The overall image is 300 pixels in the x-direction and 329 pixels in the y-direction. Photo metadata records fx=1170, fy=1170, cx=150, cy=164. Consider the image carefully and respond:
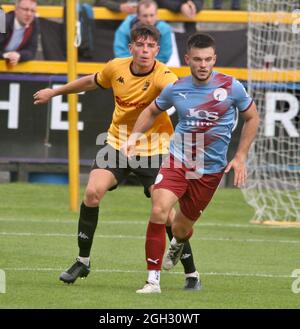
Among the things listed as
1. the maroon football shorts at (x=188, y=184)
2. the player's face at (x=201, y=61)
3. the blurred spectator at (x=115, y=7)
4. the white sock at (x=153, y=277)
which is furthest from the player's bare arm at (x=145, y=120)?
the blurred spectator at (x=115, y=7)

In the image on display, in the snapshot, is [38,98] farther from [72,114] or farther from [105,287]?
[72,114]

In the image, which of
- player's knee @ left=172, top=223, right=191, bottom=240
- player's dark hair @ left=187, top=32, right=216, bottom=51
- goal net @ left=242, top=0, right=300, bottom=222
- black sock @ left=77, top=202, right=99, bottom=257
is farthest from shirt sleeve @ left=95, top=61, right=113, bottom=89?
goal net @ left=242, top=0, right=300, bottom=222

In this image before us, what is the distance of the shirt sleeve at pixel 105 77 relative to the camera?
9.95 metres

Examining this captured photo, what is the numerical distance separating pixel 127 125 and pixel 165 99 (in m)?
0.74

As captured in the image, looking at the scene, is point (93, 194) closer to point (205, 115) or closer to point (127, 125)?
point (127, 125)

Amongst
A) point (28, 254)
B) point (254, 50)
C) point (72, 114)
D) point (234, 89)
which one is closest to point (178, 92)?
point (234, 89)

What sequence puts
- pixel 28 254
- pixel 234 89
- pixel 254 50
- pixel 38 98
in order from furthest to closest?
1. pixel 254 50
2. pixel 28 254
3. pixel 38 98
4. pixel 234 89

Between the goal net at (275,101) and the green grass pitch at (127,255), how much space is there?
1.48 feet

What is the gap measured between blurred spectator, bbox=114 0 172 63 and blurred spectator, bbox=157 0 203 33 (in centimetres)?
63

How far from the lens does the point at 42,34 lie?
16797 mm

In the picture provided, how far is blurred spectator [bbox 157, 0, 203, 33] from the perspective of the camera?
16766 millimetres

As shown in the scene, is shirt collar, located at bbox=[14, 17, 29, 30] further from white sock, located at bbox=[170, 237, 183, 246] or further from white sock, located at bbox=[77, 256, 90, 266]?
white sock, located at bbox=[170, 237, 183, 246]

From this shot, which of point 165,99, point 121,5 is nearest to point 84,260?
point 165,99

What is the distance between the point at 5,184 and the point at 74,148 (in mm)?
2327
